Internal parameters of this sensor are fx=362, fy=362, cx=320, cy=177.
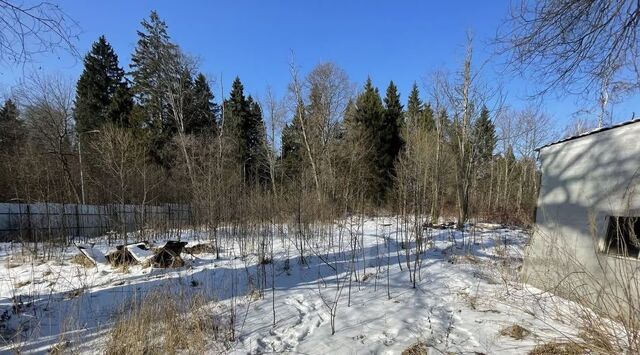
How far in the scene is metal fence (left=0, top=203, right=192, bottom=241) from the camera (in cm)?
1015

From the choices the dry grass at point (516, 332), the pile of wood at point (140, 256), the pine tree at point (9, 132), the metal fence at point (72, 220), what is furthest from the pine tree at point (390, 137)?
the dry grass at point (516, 332)

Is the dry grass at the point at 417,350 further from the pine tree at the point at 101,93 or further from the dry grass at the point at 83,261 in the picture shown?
the pine tree at the point at 101,93

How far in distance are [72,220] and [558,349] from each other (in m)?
13.2

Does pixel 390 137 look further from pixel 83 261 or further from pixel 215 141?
pixel 83 261

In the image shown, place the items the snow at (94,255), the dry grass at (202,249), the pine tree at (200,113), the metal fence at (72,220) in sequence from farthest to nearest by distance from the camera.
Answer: the pine tree at (200,113) < the metal fence at (72,220) < the dry grass at (202,249) < the snow at (94,255)

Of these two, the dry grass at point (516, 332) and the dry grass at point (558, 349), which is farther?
the dry grass at point (516, 332)

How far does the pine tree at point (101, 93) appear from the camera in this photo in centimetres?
2573

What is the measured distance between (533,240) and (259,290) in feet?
13.5

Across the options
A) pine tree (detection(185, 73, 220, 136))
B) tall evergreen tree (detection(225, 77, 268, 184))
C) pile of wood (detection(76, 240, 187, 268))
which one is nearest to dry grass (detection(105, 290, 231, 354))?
pile of wood (detection(76, 240, 187, 268))

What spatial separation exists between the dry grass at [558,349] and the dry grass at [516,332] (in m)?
0.33

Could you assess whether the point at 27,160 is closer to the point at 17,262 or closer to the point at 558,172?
the point at 17,262

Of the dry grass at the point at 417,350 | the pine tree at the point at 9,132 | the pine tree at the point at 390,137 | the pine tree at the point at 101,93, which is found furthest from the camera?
the pine tree at the point at 390,137

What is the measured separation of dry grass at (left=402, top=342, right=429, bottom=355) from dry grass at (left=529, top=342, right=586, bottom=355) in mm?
868

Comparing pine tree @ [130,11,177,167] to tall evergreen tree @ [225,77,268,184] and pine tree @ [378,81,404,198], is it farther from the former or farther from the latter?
pine tree @ [378,81,404,198]
